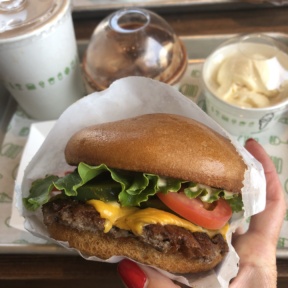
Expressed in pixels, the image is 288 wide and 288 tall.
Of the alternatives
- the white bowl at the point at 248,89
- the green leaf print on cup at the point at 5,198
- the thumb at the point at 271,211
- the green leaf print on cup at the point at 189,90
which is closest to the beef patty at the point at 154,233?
the thumb at the point at 271,211

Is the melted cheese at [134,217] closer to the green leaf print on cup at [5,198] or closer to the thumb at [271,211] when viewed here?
the thumb at [271,211]

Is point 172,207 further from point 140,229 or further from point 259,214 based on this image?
point 259,214

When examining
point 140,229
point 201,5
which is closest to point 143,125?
point 140,229

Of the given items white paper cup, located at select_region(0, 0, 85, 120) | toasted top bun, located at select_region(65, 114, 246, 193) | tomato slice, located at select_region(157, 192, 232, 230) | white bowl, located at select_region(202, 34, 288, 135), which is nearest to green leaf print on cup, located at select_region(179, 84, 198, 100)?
white bowl, located at select_region(202, 34, 288, 135)

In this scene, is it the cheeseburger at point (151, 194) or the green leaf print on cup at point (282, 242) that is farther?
the green leaf print on cup at point (282, 242)

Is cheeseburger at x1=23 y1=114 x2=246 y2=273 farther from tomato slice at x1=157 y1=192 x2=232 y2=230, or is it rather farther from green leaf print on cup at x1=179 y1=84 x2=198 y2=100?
green leaf print on cup at x1=179 y1=84 x2=198 y2=100

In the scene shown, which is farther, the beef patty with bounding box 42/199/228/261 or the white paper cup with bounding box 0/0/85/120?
the white paper cup with bounding box 0/0/85/120
